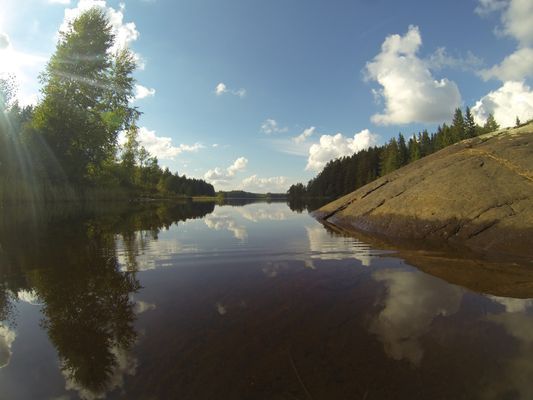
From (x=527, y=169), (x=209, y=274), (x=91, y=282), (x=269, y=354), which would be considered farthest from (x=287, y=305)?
(x=527, y=169)

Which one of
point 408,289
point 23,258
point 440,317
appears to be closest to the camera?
point 440,317

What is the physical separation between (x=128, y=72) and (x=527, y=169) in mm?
31367

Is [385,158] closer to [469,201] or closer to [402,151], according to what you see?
[402,151]

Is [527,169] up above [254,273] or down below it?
above

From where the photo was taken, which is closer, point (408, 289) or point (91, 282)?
point (408, 289)

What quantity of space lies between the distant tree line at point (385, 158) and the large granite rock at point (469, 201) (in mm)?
49324

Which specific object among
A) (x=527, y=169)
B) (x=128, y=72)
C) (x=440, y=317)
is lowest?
(x=440, y=317)

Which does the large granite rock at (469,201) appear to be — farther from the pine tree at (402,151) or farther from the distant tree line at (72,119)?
the pine tree at (402,151)

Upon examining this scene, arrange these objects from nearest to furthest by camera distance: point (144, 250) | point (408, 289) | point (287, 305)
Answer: point (287, 305) → point (408, 289) → point (144, 250)

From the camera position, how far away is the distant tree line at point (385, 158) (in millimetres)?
77375

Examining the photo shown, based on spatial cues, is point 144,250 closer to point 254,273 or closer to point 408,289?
point 254,273

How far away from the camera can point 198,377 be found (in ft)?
7.12

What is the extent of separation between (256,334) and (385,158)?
93.7 meters

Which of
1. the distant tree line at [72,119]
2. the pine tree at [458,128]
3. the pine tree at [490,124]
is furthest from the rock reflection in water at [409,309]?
the pine tree at [490,124]
